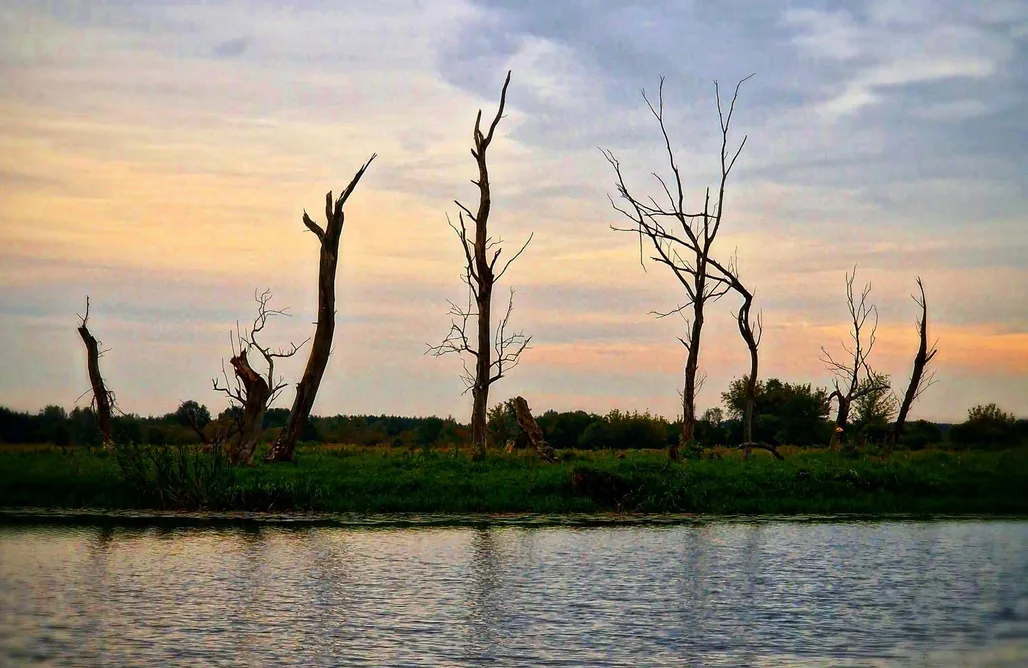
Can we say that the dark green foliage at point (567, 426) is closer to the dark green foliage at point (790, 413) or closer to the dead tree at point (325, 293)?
the dark green foliage at point (790, 413)

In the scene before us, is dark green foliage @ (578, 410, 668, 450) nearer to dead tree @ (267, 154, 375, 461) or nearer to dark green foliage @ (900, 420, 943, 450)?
dark green foliage @ (900, 420, 943, 450)

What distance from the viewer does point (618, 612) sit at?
10.5 metres

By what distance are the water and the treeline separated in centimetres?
1432

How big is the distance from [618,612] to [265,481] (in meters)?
10.6

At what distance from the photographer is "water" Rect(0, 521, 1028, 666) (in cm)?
885

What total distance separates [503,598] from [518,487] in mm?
9331

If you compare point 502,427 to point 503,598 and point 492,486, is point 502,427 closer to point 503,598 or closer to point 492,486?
point 492,486

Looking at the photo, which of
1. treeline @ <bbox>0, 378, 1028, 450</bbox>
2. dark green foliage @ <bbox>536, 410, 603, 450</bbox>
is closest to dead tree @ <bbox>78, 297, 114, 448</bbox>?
treeline @ <bbox>0, 378, 1028, 450</bbox>

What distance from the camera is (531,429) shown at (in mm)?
27391

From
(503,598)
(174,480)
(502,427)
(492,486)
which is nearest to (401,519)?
(492,486)

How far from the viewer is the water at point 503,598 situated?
29.0 feet

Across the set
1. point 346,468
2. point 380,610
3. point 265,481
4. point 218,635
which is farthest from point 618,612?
point 346,468

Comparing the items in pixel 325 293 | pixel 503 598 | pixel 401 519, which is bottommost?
pixel 503 598

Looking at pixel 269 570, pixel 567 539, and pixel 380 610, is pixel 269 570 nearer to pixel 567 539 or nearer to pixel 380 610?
pixel 380 610
